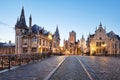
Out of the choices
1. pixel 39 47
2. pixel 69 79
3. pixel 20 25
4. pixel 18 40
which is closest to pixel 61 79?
pixel 69 79

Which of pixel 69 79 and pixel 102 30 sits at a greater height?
pixel 102 30

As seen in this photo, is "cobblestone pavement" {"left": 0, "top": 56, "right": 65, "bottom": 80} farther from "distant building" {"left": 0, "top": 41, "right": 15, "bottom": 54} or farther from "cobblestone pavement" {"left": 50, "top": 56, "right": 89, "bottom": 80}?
"distant building" {"left": 0, "top": 41, "right": 15, "bottom": 54}

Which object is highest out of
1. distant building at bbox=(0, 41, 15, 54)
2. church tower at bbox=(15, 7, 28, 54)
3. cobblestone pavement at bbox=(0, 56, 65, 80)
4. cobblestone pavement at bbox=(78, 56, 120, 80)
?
church tower at bbox=(15, 7, 28, 54)

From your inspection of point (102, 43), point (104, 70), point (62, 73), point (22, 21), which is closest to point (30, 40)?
point (22, 21)

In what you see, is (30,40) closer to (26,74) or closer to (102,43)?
(102,43)

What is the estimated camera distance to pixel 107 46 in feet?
304

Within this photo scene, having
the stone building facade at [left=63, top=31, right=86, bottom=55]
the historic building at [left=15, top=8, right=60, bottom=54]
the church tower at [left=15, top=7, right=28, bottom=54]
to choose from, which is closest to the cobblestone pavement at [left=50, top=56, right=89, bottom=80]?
the historic building at [left=15, top=8, right=60, bottom=54]

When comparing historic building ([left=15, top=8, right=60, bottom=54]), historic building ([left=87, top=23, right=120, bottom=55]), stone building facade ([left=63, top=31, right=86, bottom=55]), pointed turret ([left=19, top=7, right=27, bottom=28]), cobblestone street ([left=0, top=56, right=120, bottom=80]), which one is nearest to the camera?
cobblestone street ([left=0, top=56, right=120, bottom=80])

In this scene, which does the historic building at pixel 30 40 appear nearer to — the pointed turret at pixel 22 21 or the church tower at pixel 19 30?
the church tower at pixel 19 30

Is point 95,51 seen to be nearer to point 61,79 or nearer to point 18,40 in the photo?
point 18,40

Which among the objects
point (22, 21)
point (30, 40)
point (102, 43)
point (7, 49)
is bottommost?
point (7, 49)

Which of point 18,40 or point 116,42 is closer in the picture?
point 18,40

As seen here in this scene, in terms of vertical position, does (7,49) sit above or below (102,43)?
below

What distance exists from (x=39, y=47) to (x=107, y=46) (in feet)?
96.5
